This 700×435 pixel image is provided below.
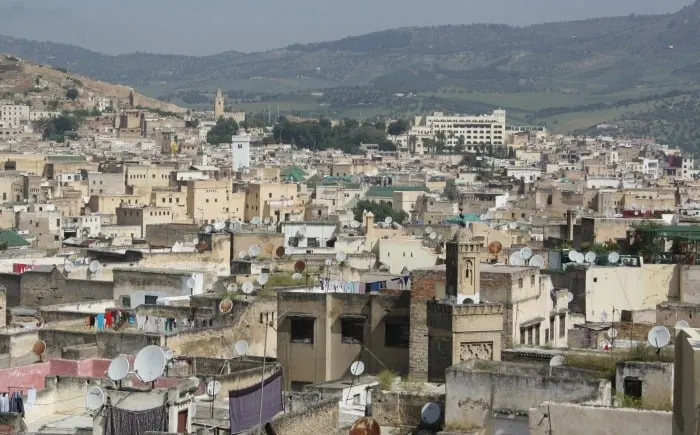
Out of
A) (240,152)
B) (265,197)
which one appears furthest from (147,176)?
(240,152)

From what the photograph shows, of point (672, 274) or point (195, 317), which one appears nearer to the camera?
point (195, 317)

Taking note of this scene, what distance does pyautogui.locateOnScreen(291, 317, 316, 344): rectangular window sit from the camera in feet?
65.6

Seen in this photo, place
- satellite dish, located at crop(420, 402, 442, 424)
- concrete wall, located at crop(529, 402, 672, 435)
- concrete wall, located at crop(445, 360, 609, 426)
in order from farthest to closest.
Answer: satellite dish, located at crop(420, 402, 442, 424) → concrete wall, located at crop(445, 360, 609, 426) → concrete wall, located at crop(529, 402, 672, 435)

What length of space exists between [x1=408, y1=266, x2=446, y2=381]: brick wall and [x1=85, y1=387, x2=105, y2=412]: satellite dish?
486 cm

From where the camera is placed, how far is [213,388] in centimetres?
1592

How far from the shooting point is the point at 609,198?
6244cm

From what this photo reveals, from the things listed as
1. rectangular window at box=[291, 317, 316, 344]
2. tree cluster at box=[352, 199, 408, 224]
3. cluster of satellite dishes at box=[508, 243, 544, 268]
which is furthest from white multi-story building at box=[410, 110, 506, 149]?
rectangular window at box=[291, 317, 316, 344]

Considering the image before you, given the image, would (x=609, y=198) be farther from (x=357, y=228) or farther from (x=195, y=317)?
(x=195, y=317)

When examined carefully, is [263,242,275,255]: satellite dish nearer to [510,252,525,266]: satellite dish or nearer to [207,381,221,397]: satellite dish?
[510,252,525,266]: satellite dish

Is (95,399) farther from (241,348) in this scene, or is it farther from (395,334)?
(395,334)

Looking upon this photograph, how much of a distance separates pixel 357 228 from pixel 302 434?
30344 mm

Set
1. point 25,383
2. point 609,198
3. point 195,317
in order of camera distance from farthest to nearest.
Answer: point 609,198, point 195,317, point 25,383

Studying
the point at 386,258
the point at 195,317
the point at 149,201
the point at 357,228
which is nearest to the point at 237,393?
the point at 195,317

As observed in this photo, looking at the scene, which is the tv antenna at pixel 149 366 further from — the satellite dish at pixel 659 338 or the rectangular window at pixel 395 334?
the rectangular window at pixel 395 334
